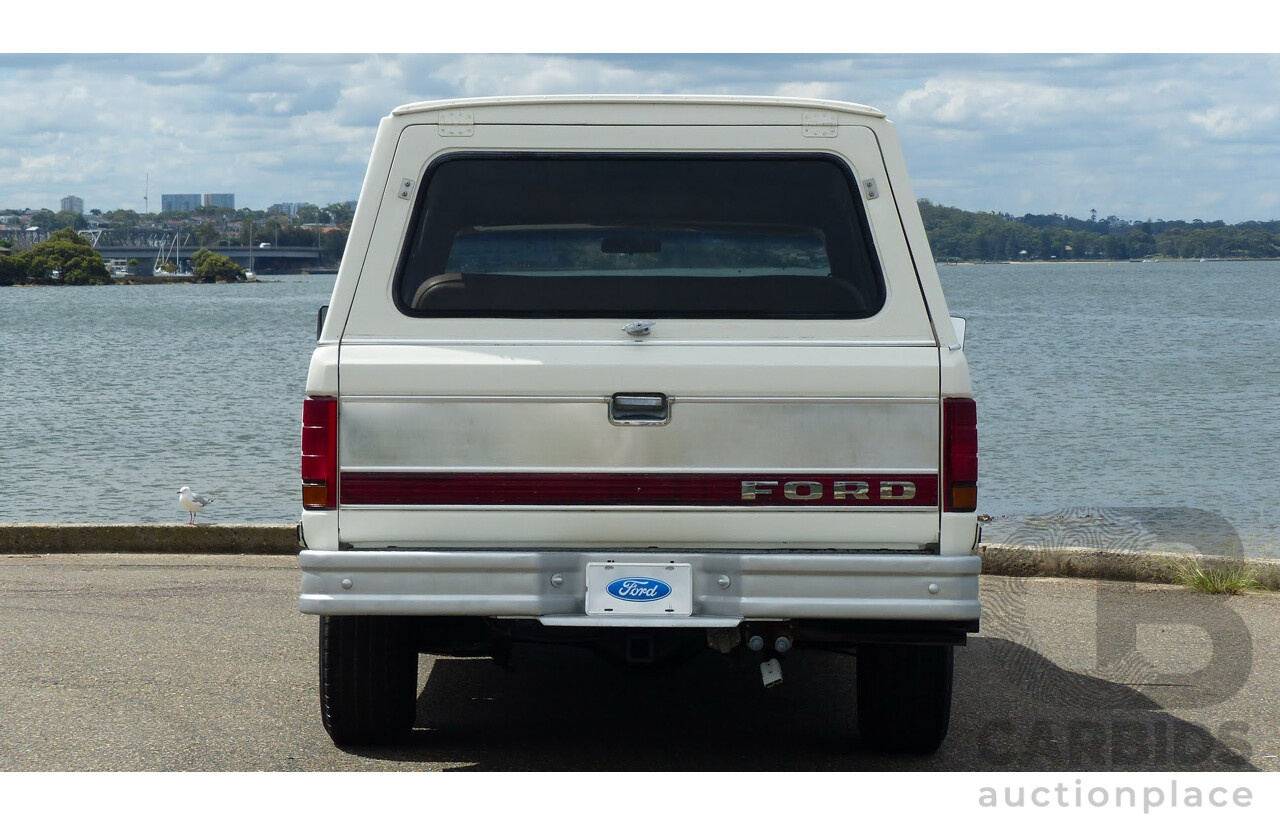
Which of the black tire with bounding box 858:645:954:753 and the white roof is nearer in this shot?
the white roof

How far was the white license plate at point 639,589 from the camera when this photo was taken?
436 cm

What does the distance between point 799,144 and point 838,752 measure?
2.18 m

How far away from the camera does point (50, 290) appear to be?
12375 cm

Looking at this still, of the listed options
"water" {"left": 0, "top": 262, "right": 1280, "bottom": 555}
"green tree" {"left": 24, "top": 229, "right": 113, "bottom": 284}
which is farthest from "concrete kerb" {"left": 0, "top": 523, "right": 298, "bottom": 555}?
"green tree" {"left": 24, "top": 229, "right": 113, "bottom": 284}

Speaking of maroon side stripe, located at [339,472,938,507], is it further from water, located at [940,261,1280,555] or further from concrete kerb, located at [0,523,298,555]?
water, located at [940,261,1280,555]

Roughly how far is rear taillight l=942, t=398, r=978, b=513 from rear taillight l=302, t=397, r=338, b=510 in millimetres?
1848

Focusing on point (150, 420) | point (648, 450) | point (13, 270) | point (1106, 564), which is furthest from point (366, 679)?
point (13, 270)

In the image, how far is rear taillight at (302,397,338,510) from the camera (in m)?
4.35

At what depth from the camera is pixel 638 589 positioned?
14.4ft

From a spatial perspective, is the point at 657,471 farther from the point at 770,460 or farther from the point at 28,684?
the point at 28,684

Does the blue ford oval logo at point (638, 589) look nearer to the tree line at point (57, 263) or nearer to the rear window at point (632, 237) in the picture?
the rear window at point (632, 237)

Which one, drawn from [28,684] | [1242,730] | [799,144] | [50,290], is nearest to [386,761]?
[28,684]

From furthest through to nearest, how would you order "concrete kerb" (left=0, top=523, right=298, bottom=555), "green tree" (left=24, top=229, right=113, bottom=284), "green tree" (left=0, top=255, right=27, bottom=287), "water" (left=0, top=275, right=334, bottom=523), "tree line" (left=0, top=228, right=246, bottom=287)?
"green tree" (left=24, top=229, right=113, bottom=284) → "tree line" (left=0, top=228, right=246, bottom=287) → "green tree" (left=0, top=255, right=27, bottom=287) → "water" (left=0, top=275, right=334, bottom=523) → "concrete kerb" (left=0, top=523, right=298, bottom=555)

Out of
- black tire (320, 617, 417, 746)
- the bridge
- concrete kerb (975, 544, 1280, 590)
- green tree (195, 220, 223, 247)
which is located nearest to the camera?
black tire (320, 617, 417, 746)
